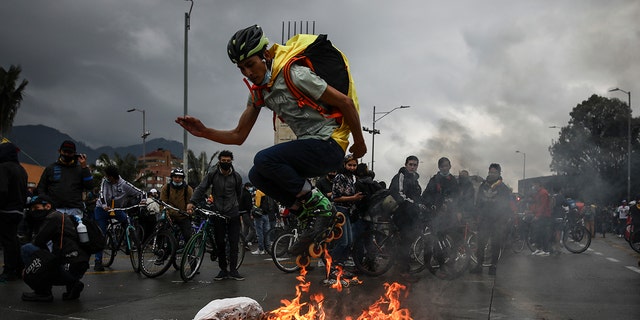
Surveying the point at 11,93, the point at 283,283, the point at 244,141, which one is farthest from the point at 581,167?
the point at 11,93

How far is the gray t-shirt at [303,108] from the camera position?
2826 millimetres

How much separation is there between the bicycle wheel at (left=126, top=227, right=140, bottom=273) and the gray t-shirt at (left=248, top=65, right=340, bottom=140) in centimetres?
661

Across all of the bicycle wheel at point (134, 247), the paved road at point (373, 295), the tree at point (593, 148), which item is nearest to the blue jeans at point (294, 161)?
the paved road at point (373, 295)

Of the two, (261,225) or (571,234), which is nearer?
(261,225)

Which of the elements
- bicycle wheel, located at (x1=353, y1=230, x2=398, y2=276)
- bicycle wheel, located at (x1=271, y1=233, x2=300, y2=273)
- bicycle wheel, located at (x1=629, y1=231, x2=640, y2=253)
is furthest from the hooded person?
bicycle wheel, located at (x1=629, y1=231, x2=640, y2=253)

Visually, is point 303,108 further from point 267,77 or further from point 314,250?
point 314,250

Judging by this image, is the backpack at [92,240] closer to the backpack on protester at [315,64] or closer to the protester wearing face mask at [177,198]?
the protester wearing face mask at [177,198]

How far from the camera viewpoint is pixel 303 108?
9.72 feet

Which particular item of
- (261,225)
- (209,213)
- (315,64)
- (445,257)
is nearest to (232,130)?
(315,64)

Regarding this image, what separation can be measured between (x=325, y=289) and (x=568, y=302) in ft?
9.93

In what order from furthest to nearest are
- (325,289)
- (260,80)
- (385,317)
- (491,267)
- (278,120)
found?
(491,267) < (325,289) < (385,317) < (278,120) < (260,80)

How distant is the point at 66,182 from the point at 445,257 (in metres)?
6.08

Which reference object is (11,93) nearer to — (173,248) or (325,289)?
(173,248)

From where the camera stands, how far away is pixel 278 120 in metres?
3.34
